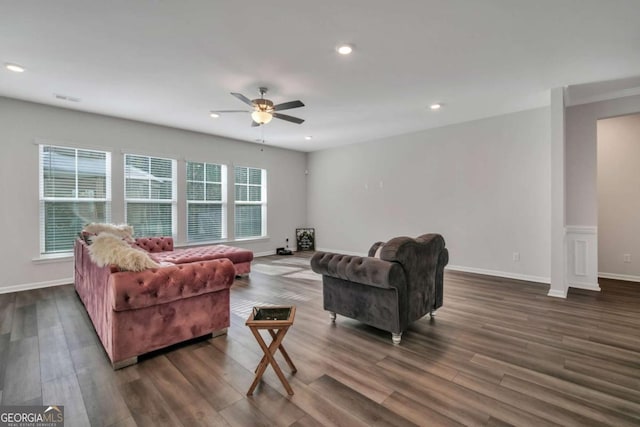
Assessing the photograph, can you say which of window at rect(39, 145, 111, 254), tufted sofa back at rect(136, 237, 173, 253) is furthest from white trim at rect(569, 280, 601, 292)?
window at rect(39, 145, 111, 254)

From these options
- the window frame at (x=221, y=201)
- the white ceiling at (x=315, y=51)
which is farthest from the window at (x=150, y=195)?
the white ceiling at (x=315, y=51)

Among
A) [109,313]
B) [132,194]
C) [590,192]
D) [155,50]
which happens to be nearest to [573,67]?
[590,192]

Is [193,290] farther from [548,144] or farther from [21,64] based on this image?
[548,144]

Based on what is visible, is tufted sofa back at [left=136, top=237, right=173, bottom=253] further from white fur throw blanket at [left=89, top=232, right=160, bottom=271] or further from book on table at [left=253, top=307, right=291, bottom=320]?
book on table at [left=253, top=307, right=291, bottom=320]

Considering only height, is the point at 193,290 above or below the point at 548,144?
below

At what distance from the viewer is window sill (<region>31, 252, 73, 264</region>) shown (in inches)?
179

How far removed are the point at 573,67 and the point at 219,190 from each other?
20.9 ft

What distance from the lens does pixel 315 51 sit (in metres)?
2.98

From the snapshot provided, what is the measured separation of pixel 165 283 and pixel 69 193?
382cm

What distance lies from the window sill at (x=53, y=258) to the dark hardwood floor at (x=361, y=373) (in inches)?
50.6

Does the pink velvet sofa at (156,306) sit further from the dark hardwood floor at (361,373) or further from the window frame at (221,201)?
the window frame at (221,201)

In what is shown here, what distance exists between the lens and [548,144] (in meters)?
4.70

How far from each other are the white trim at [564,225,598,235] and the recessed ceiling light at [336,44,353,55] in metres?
4.29

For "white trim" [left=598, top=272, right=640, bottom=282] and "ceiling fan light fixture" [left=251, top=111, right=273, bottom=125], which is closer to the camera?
"ceiling fan light fixture" [left=251, top=111, right=273, bottom=125]
